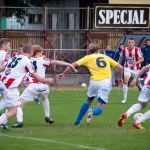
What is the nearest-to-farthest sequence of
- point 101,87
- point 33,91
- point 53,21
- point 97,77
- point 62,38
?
point 101,87 → point 97,77 → point 33,91 → point 62,38 → point 53,21

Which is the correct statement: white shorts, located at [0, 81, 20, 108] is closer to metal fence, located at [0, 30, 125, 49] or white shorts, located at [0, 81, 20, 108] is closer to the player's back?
the player's back

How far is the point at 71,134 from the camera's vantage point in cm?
1504

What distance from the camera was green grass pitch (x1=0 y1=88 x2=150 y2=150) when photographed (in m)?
13.5

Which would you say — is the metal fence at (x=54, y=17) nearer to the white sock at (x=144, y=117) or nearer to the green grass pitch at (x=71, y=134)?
the green grass pitch at (x=71, y=134)

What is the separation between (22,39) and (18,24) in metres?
7.63

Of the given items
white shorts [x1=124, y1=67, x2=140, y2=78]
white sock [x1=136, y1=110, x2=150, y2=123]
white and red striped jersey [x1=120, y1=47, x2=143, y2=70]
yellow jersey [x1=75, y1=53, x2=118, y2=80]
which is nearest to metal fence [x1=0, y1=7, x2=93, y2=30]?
white and red striped jersey [x1=120, y1=47, x2=143, y2=70]

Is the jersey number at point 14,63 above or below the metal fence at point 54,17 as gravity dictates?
below

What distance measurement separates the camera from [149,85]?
15828mm

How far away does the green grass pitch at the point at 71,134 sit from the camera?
13452 mm

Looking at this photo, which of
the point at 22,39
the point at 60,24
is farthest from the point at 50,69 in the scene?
the point at 60,24

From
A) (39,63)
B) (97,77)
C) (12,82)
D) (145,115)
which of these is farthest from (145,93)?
(12,82)

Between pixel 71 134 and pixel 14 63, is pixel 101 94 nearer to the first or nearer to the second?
pixel 71 134

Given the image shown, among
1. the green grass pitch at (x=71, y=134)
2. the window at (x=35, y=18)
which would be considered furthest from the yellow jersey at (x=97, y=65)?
the window at (x=35, y=18)

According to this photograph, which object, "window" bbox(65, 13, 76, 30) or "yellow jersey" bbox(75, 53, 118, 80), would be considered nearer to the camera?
"yellow jersey" bbox(75, 53, 118, 80)
